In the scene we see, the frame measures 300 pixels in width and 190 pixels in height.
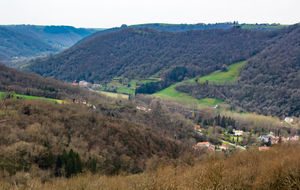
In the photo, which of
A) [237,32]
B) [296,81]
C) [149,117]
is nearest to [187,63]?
[237,32]

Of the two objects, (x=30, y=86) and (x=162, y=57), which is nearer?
(x=30, y=86)

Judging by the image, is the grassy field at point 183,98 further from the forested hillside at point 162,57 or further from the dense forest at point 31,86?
the dense forest at point 31,86

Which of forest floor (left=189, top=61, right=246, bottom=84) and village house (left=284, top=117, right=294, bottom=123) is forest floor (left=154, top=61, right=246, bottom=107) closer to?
forest floor (left=189, top=61, right=246, bottom=84)

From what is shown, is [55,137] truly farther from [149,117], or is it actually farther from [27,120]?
[149,117]

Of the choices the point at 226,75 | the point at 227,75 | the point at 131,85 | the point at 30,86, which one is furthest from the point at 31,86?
the point at 227,75

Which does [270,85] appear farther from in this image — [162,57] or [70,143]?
[70,143]

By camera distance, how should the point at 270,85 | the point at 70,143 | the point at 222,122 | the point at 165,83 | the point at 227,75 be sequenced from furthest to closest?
the point at 165,83, the point at 227,75, the point at 270,85, the point at 222,122, the point at 70,143

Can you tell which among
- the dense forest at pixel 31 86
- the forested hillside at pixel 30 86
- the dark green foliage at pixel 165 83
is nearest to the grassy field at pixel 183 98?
the dark green foliage at pixel 165 83
